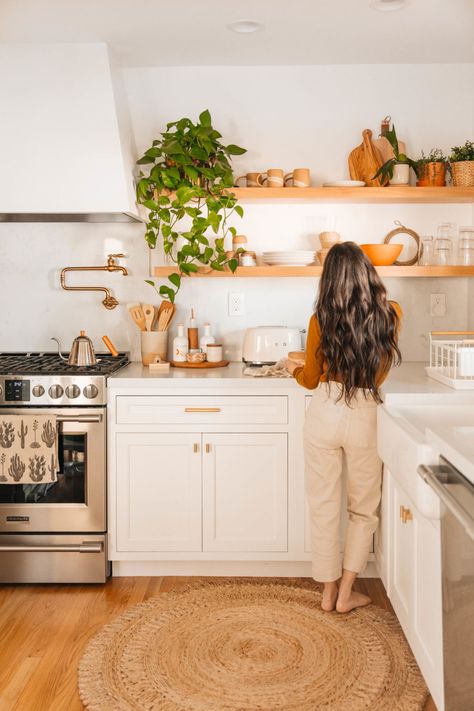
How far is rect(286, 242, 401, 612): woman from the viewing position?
2.54 m

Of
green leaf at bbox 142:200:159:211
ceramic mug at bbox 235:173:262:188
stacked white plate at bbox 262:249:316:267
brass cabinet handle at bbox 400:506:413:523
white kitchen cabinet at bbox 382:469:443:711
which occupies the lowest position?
white kitchen cabinet at bbox 382:469:443:711

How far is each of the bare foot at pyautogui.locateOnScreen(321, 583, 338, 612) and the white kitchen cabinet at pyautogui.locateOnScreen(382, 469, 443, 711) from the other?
289mm

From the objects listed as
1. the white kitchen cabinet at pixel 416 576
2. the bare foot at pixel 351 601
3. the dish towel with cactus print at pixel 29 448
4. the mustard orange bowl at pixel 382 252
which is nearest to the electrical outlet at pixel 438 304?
the mustard orange bowl at pixel 382 252

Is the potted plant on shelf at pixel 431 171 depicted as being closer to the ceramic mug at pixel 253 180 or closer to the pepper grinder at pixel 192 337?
the ceramic mug at pixel 253 180

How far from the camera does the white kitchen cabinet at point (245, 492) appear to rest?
10.2 ft

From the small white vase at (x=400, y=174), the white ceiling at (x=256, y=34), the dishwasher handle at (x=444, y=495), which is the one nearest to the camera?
the dishwasher handle at (x=444, y=495)

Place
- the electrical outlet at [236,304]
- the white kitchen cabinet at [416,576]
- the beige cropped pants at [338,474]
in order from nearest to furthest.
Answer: the white kitchen cabinet at [416,576]
the beige cropped pants at [338,474]
the electrical outlet at [236,304]

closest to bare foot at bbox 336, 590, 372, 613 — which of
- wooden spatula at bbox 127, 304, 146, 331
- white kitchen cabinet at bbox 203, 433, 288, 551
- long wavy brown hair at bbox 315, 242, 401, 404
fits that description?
white kitchen cabinet at bbox 203, 433, 288, 551

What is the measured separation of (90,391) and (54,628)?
0.94 m

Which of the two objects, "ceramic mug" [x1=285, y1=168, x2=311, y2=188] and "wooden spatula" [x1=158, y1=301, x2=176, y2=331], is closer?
"ceramic mug" [x1=285, y1=168, x2=311, y2=188]

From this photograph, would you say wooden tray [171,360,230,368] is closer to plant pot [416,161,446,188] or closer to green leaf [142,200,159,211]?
green leaf [142,200,159,211]

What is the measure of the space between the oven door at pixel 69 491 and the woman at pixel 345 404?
35.2 inches

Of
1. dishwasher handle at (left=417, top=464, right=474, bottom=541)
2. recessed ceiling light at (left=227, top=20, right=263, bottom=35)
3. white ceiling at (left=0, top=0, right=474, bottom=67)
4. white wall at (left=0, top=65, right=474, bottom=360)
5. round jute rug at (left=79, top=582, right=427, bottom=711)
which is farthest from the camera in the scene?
white wall at (left=0, top=65, right=474, bottom=360)

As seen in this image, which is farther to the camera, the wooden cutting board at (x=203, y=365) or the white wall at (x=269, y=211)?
the white wall at (x=269, y=211)
